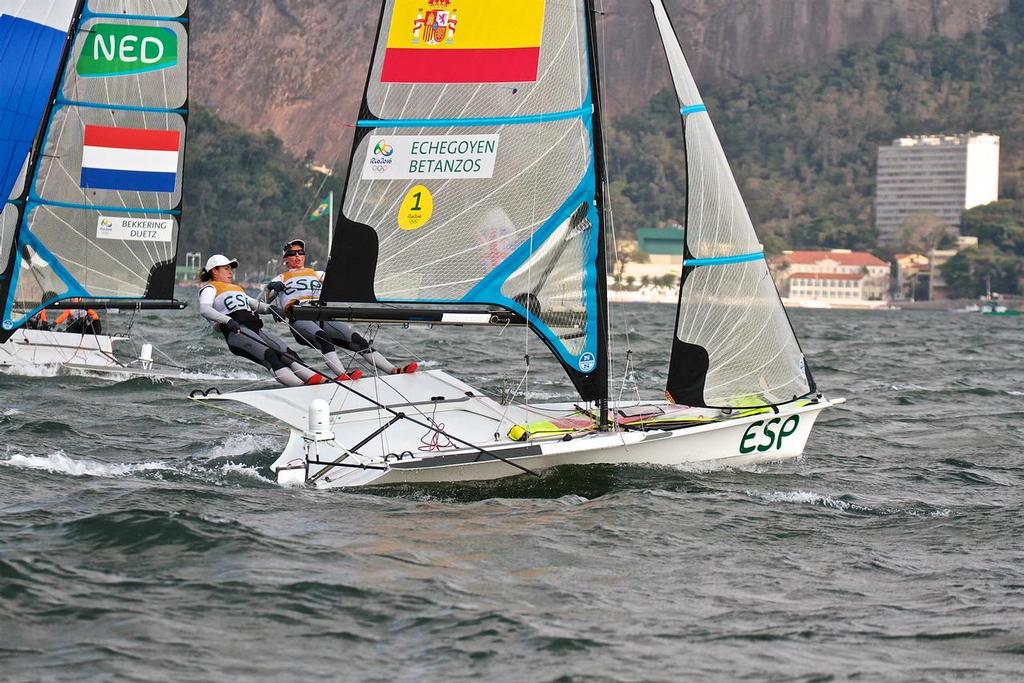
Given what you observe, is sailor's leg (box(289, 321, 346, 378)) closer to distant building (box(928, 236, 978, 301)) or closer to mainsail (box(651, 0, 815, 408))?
mainsail (box(651, 0, 815, 408))

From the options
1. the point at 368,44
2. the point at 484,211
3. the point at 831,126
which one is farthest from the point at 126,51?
the point at 368,44

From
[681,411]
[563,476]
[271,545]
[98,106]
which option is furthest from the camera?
[98,106]

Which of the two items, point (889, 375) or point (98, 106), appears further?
point (889, 375)

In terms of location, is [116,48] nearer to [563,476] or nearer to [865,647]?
[563,476]

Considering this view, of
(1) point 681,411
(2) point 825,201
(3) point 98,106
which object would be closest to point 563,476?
(1) point 681,411

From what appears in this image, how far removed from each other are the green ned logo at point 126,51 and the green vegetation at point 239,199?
77.7 m

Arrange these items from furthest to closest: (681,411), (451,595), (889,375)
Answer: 1. (889,375)
2. (681,411)
3. (451,595)

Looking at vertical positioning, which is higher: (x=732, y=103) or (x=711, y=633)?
(x=732, y=103)

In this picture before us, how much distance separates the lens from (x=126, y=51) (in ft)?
64.4

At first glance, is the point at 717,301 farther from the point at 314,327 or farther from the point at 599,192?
the point at 314,327

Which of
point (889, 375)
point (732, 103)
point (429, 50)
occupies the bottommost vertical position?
point (889, 375)

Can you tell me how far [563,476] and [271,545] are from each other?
284 cm

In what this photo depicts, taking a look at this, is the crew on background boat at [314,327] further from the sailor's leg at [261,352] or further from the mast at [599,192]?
the mast at [599,192]

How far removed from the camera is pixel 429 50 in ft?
37.0
